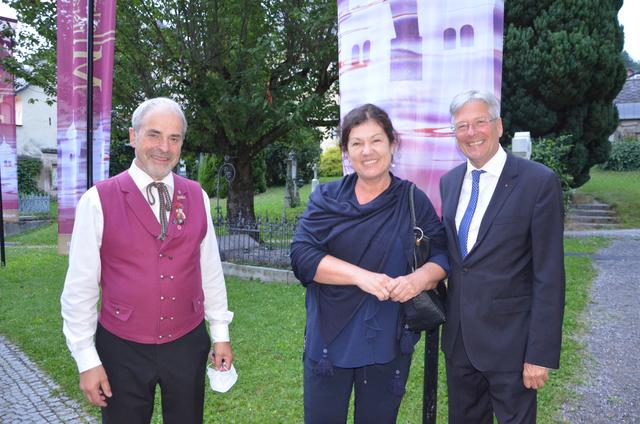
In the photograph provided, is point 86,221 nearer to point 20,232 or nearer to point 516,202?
point 516,202

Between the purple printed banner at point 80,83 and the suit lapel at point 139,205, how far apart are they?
14.3ft

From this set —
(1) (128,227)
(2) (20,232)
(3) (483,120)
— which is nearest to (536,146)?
(3) (483,120)

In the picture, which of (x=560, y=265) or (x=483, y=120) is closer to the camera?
(x=560, y=265)

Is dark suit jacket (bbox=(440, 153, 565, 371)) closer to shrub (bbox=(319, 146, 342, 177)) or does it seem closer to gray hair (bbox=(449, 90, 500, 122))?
gray hair (bbox=(449, 90, 500, 122))

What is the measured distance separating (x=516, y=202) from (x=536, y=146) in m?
11.5

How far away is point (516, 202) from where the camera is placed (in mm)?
2291

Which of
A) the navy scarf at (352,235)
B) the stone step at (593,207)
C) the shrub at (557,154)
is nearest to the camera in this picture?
the navy scarf at (352,235)

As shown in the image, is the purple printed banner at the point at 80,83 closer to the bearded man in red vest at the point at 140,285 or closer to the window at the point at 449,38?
the window at the point at 449,38

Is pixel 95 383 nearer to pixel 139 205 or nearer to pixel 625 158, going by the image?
pixel 139 205

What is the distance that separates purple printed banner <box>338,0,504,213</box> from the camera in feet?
12.3

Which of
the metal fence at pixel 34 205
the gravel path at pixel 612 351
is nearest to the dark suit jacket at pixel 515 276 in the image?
the gravel path at pixel 612 351

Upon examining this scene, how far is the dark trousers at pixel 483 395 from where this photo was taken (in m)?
2.38

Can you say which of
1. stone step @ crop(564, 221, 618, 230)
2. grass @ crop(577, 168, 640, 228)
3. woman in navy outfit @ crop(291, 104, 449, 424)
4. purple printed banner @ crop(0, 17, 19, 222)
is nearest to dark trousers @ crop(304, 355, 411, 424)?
woman in navy outfit @ crop(291, 104, 449, 424)

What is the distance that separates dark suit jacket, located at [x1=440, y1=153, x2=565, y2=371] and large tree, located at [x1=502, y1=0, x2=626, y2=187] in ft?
40.2
